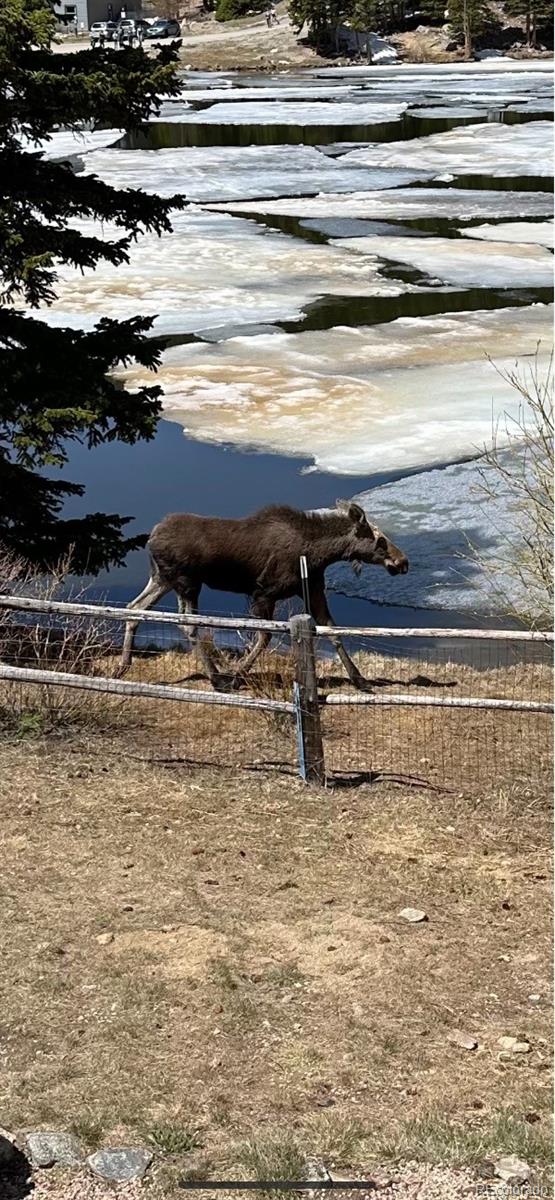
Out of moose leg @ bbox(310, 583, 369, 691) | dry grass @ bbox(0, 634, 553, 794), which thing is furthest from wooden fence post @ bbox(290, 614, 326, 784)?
moose leg @ bbox(310, 583, 369, 691)

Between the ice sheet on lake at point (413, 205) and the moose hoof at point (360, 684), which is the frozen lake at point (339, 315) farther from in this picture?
the moose hoof at point (360, 684)

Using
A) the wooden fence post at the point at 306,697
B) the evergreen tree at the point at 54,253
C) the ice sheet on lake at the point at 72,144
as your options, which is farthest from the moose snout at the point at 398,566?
the ice sheet on lake at the point at 72,144

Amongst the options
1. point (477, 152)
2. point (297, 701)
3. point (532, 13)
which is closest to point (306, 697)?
point (297, 701)

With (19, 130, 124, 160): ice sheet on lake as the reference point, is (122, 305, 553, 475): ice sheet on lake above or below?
below

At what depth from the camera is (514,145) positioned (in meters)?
48.8

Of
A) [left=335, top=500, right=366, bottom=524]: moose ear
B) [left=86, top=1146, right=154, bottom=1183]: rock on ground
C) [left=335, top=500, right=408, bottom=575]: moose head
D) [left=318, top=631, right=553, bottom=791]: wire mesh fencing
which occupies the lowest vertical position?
[left=318, top=631, right=553, bottom=791]: wire mesh fencing

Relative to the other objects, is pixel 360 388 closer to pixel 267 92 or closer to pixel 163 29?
pixel 267 92

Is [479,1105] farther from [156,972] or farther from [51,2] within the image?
[51,2]

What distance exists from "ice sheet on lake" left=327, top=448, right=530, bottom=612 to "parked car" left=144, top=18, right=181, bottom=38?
7045cm

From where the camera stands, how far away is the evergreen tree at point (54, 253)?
37.6ft

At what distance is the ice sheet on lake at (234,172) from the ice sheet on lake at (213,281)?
6.03 m

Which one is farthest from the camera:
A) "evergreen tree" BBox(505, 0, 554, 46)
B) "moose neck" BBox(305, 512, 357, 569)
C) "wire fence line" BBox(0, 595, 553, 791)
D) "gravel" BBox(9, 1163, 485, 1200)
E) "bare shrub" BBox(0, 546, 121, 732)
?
"evergreen tree" BBox(505, 0, 554, 46)

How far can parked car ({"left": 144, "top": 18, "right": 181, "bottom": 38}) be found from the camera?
84.6 m

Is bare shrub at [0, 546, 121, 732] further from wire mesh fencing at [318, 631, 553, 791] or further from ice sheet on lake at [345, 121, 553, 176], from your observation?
ice sheet on lake at [345, 121, 553, 176]
